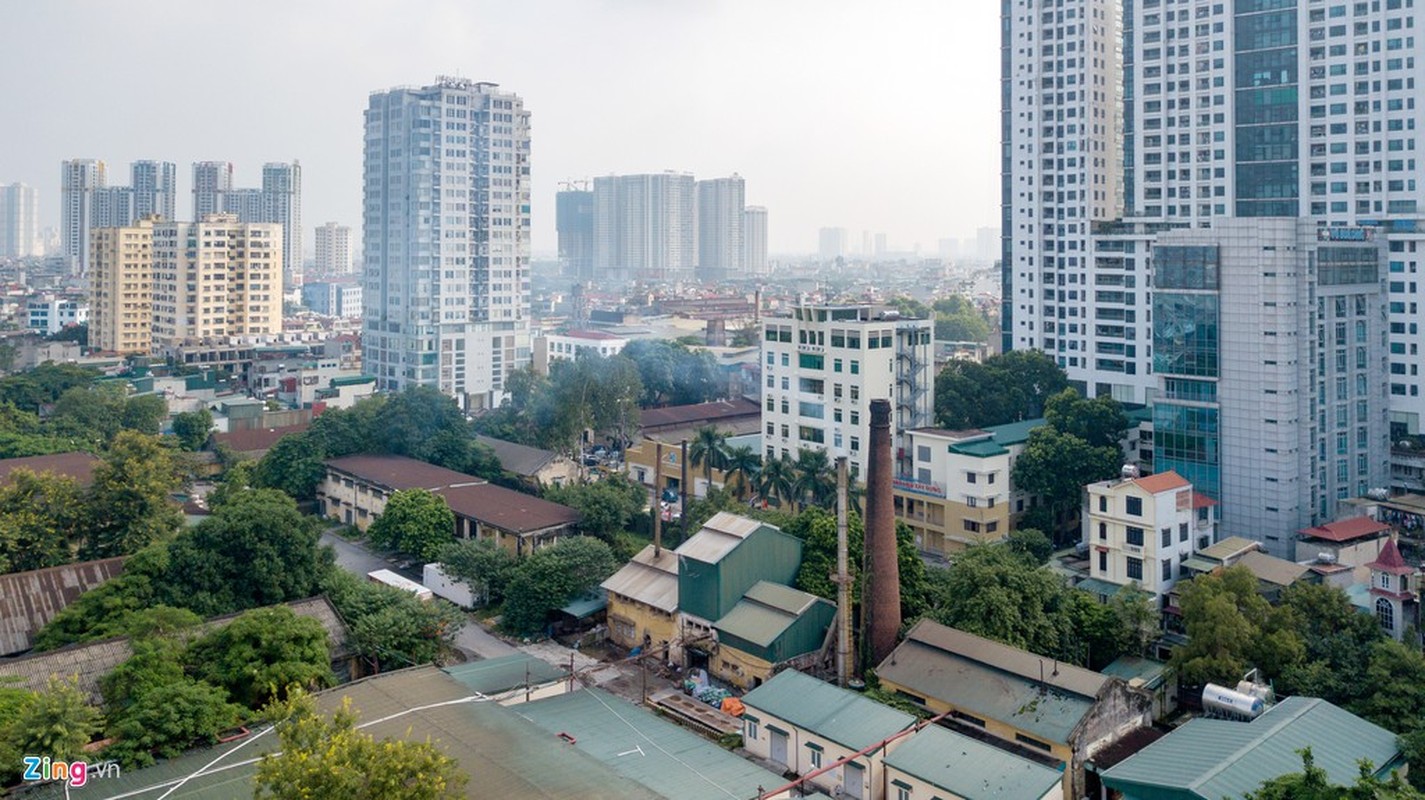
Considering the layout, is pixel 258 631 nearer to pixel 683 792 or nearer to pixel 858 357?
pixel 683 792

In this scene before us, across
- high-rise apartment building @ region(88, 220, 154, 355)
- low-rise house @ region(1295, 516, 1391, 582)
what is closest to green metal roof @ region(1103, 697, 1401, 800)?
low-rise house @ region(1295, 516, 1391, 582)

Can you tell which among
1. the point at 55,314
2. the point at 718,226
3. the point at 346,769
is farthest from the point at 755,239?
the point at 346,769

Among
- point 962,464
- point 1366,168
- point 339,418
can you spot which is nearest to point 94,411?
point 339,418

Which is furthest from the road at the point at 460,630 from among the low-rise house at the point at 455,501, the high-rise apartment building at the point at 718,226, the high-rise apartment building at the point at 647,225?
the high-rise apartment building at the point at 718,226

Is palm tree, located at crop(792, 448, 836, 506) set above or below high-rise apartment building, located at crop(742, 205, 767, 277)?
below

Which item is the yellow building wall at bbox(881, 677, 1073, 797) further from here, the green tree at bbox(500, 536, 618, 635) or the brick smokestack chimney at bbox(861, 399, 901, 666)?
the green tree at bbox(500, 536, 618, 635)
